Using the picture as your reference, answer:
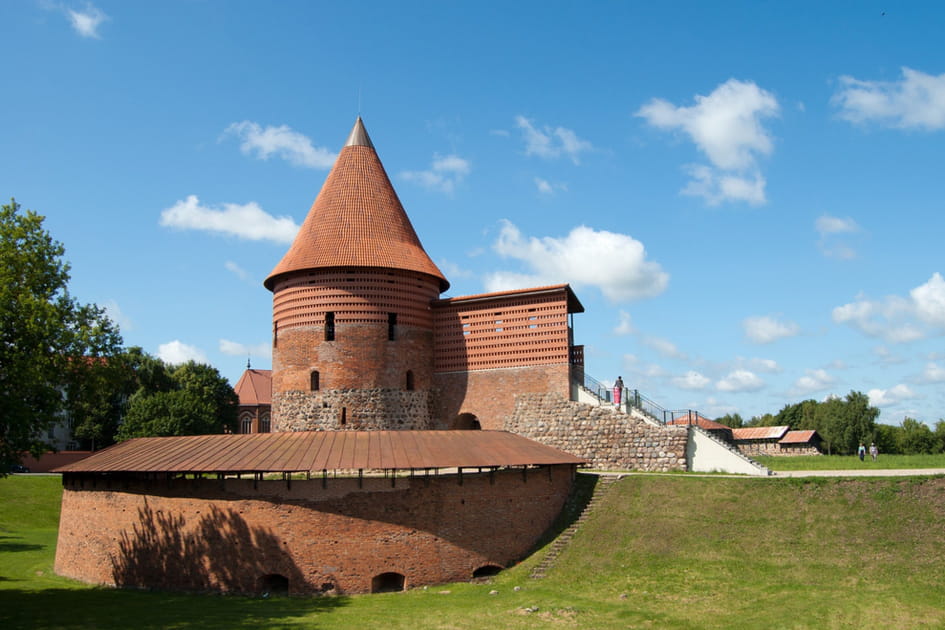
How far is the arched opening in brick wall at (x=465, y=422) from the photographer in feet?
87.9

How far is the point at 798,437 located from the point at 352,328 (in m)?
36.3

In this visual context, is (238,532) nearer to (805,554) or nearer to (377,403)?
(377,403)

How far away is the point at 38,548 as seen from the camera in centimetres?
2300

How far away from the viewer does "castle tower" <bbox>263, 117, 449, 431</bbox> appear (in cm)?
2578

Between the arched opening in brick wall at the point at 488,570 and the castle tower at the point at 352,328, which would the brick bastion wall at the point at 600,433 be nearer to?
the castle tower at the point at 352,328

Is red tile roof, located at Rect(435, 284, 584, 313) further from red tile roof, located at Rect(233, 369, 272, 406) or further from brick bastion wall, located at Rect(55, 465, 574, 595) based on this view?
red tile roof, located at Rect(233, 369, 272, 406)

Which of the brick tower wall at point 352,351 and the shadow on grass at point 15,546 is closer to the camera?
the shadow on grass at point 15,546

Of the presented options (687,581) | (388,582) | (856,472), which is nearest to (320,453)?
(388,582)

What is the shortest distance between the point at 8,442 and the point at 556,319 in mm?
15902

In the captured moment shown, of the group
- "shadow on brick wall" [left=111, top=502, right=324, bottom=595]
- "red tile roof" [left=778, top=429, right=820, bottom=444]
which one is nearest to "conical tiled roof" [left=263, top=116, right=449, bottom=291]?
"shadow on brick wall" [left=111, top=502, right=324, bottom=595]

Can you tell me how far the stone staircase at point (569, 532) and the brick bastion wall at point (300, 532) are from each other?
819 millimetres

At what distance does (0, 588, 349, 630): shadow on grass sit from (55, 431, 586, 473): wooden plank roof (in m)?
2.77

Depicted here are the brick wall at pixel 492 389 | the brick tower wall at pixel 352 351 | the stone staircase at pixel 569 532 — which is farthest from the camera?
the brick tower wall at pixel 352 351

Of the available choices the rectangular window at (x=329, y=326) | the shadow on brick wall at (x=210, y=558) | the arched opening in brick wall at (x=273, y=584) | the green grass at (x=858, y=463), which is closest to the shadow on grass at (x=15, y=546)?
the shadow on brick wall at (x=210, y=558)
